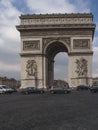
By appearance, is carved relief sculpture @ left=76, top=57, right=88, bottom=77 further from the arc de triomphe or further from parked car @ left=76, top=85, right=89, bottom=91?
parked car @ left=76, top=85, right=89, bottom=91

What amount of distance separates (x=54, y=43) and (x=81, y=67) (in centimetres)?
575

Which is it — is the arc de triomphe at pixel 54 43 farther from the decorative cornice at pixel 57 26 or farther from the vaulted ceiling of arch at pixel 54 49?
the vaulted ceiling of arch at pixel 54 49

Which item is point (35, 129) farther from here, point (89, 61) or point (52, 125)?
point (89, 61)

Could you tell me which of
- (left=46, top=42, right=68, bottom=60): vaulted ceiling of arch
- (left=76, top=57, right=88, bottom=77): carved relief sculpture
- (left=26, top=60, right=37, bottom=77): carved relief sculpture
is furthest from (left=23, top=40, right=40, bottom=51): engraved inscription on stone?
(left=76, top=57, right=88, bottom=77): carved relief sculpture

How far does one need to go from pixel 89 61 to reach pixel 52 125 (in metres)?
43.5

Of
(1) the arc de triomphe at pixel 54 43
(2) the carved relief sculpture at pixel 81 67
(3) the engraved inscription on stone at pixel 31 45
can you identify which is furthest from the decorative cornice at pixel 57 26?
(2) the carved relief sculpture at pixel 81 67

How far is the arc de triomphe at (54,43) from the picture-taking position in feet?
178

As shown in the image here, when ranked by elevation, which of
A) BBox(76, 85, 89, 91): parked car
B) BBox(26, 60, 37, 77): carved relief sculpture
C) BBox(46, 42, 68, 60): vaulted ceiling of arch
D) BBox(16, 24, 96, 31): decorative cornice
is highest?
BBox(16, 24, 96, 31): decorative cornice

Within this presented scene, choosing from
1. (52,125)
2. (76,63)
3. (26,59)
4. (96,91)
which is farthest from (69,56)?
(52,125)

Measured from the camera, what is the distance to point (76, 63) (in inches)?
2130

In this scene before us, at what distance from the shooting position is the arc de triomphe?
5412 cm

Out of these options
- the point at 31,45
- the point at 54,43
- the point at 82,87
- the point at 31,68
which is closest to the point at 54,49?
the point at 54,43

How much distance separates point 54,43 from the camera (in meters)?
56.5

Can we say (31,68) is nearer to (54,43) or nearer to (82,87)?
(54,43)
